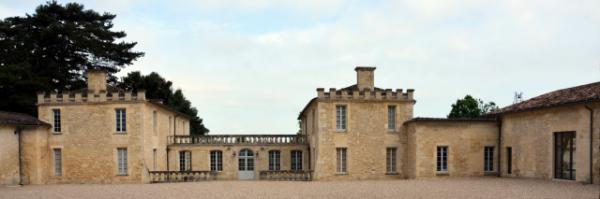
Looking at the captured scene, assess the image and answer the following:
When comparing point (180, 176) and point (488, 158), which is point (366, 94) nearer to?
point (488, 158)

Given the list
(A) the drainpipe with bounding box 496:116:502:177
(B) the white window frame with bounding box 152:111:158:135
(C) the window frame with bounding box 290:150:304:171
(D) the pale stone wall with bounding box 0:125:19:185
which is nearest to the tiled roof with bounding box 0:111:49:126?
(D) the pale stone wall with bounding box 0:125:19:185

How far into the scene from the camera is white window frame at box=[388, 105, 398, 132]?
26.0 meters

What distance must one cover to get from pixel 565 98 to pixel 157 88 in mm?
33902

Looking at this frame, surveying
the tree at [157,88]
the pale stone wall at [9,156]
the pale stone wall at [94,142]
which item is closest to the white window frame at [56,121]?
the pale stone wall at [94,142]

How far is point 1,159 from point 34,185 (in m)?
1.82

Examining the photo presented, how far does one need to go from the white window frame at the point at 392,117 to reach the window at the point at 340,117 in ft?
7.49

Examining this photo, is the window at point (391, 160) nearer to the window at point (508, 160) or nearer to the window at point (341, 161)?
the window at point (341, 161)

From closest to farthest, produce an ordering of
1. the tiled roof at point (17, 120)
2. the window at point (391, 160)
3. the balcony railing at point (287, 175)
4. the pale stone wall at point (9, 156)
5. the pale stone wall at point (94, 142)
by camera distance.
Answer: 1. the pale stone wall at point (9, 156)
2. the tiled roof at point (17, 120)
3. the pale stone wall at point (94, 142)
4. the balcony railing at point (287, 175)
5. the window at point (391, 160)

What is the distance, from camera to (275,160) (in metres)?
29.4

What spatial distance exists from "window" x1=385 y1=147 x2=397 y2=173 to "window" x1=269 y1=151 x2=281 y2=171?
648cm

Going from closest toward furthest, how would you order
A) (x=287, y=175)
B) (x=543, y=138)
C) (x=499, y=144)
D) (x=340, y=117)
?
(x=543, y=138), (x=499, y=144), (x=340, y=117), (x=287, y=175)

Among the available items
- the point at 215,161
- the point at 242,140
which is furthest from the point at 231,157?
the point at 242,140

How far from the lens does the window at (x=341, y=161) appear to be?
25.7 m

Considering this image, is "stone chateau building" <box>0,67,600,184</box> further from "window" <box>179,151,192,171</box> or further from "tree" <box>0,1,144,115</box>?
"tree" <box>0,1,144,115</box>
